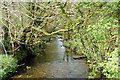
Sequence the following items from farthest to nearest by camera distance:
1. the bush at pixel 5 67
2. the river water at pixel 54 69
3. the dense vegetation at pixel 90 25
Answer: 1. the river water at pixel 54 69
2. the bush at pixel 5 67
3. the dense vegetation at pixel 90 25

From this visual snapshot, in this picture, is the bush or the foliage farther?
the bush

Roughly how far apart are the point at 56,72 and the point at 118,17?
9.55ft

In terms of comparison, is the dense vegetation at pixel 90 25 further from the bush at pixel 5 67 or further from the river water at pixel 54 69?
the river water at pixel 54 69

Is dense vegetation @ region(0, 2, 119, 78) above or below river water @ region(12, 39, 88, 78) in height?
above

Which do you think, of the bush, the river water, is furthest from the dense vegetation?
the river water

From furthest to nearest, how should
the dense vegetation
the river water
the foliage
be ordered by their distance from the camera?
1. the river water
2. the dense vegetation
3. the foliage

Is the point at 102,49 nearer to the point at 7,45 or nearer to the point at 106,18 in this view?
Answer: the point at 106,18

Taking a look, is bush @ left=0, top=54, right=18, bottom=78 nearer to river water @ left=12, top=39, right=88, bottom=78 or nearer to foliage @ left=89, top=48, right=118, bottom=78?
river water @ left=12, top=39, right=88, bottom=78

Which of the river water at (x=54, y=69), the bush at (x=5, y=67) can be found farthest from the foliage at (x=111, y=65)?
the bush at (x=5, y=67)

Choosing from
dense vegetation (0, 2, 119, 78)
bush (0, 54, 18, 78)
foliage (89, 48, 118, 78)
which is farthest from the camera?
bush (0, 54, 18, 78)

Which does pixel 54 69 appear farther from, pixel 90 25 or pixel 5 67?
pixel 90 25

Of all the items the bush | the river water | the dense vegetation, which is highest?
the dense vegetation

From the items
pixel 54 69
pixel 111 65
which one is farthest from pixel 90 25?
pixel 54 69

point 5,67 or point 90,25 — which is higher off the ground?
point 90,25
